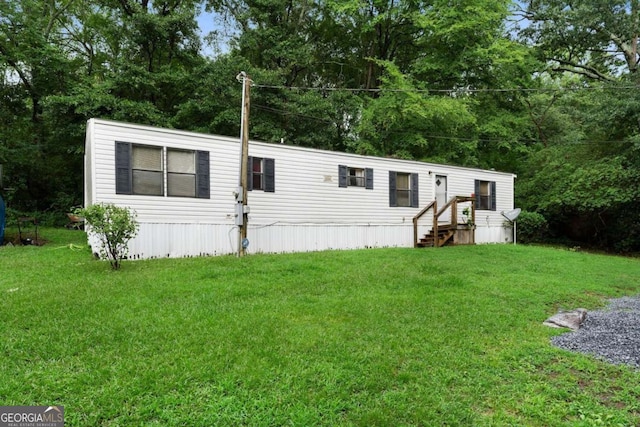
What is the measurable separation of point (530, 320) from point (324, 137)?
1340 centimetres

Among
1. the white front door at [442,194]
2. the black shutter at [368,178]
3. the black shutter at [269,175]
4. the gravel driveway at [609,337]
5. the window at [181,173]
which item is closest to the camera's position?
the gravel driveway at [609,337]

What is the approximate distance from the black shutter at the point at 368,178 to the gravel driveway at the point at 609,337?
7.15 meters

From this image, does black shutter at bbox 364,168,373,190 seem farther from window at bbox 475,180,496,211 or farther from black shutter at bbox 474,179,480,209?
window at bbox 475,180,496,211

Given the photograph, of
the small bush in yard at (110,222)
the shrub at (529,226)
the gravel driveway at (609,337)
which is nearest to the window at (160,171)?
the small bush in yard at (110,222)

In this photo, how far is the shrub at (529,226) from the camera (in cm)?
1526

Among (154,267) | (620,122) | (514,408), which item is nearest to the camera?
(514,408)

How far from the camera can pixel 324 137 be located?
1683 centimetres

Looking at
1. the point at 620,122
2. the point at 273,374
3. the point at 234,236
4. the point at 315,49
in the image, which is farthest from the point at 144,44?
the point at 620,122

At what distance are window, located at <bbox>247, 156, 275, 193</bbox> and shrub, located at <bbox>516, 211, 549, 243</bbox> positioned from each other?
440 inches

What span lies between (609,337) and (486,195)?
35.4 feet

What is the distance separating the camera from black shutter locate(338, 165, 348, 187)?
1104 cm

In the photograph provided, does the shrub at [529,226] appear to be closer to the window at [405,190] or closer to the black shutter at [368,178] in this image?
the window at [405,190]

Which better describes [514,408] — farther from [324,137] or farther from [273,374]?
[324,137]

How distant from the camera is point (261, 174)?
384 inches
